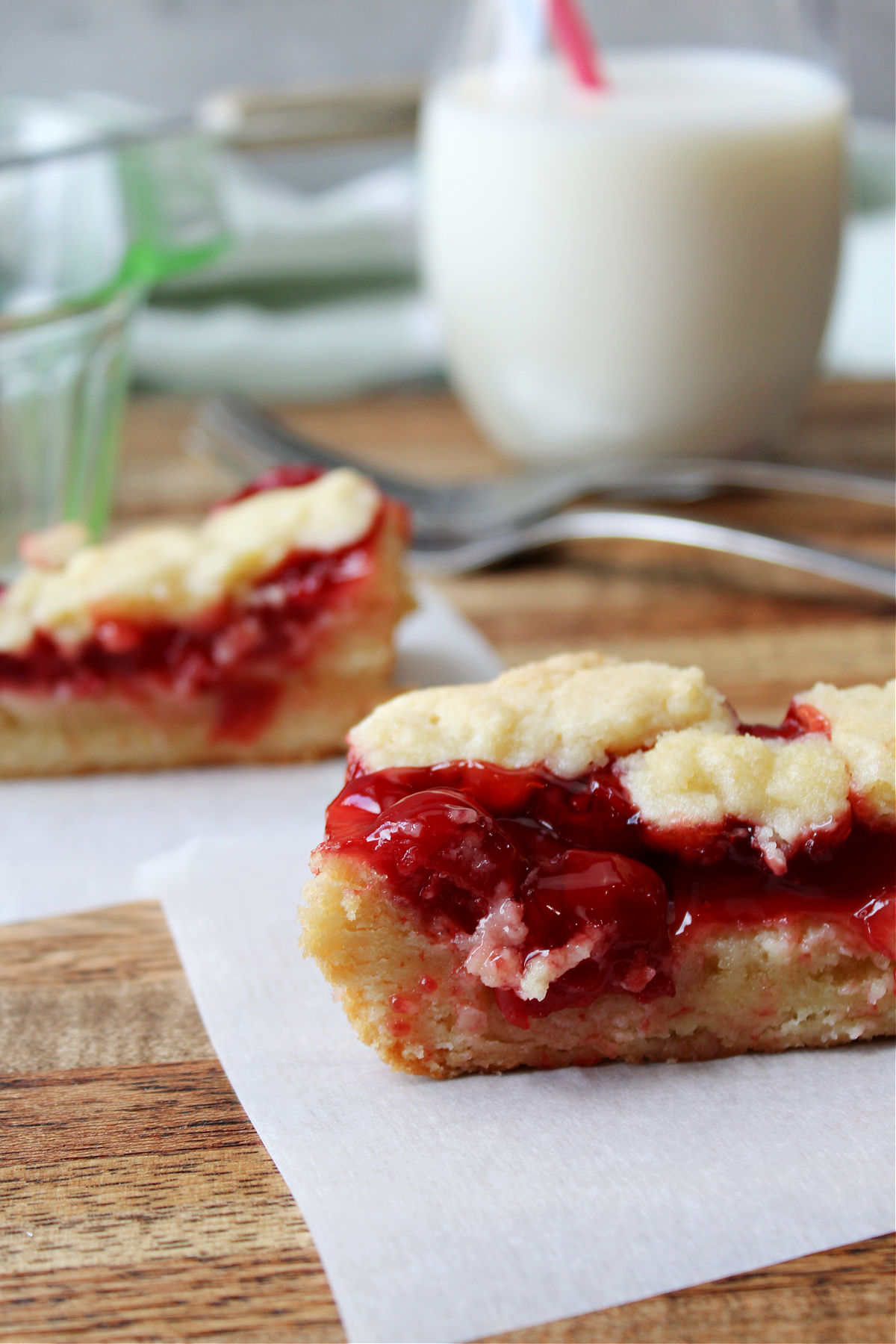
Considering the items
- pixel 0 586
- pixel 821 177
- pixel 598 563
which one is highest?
pixel 821 177

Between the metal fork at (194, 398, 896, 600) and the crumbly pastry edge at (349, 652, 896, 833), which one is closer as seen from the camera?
the crumbly pastry edge at (349, 652, 896, 833)

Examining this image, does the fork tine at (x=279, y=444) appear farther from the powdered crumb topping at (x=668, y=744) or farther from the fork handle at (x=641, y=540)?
the powdered crumb topping at (x=668, y=744)

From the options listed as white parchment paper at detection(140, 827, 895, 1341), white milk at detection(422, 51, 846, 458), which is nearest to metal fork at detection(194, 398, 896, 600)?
white milk at detection(422, 51, 846, 458)

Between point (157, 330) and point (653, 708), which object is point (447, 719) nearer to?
point (653, 708)

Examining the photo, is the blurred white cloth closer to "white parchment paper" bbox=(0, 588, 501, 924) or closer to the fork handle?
Answer: the fork handle

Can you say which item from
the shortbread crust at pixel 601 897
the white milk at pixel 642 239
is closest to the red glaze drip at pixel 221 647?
the shortbread crust at pixel 601 897

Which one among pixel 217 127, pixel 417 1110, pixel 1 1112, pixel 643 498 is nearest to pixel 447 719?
pixel 417 1110

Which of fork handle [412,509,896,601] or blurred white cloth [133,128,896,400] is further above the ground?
blurred white cloth [133,128,896,400]
